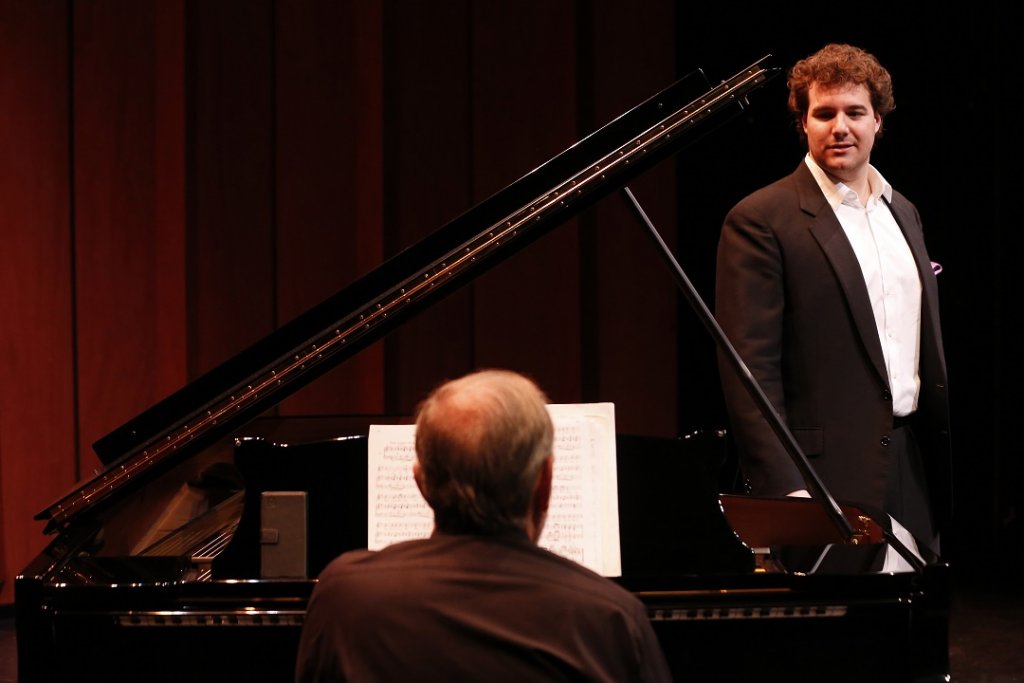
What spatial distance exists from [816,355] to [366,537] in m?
1.15

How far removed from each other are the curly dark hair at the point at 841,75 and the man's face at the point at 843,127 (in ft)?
0.07

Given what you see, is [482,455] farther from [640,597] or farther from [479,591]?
[640,597]

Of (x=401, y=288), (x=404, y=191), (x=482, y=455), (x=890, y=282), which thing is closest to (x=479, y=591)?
(x=482, y=455)

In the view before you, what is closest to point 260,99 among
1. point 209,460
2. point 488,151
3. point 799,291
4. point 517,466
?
point 488,151

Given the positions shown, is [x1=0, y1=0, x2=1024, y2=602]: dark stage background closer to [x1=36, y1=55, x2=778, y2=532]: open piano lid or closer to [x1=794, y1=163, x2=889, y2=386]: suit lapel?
[x1=794, y1=163, x2=889, y2=386]: suit lapel

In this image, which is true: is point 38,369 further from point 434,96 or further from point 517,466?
point 517,466

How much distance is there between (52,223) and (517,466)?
3.59m

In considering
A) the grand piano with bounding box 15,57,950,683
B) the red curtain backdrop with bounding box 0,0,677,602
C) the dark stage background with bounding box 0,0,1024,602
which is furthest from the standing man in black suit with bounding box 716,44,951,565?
the red curtain backdrop with bounding box 0,0,677,602

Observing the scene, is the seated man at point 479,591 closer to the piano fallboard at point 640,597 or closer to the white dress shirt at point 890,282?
the piano fallboard at point 640,597

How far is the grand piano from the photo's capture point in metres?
1.87

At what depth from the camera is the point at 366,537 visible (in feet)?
6.72

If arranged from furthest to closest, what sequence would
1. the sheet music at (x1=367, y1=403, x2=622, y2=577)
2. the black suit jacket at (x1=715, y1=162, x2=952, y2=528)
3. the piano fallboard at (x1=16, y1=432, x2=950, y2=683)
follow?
1. the black suit jacket at (x1=715, y1=162, x2=952, y2=528)
2. the sheet music at (x1=367, y1=403, x2=622, y2=577)
3. the piano fallboard at (x1=16, y1=432, x2=950, y2=683)

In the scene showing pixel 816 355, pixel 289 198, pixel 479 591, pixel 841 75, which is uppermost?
pixel 289 198

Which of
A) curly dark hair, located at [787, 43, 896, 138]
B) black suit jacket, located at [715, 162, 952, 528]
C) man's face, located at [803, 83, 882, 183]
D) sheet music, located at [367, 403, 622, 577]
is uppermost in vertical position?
curly dark hair, located at [787, 43, 896, 138]
